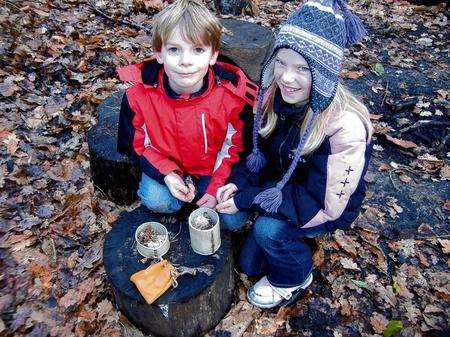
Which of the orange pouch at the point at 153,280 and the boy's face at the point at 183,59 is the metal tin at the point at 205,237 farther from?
the boy's face at the point at 183,59

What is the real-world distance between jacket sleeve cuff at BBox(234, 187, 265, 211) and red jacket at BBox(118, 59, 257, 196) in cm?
24

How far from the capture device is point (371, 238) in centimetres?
385

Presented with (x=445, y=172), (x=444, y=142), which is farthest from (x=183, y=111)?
(x=444, y=142)

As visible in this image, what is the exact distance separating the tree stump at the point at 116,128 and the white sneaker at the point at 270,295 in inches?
58.3

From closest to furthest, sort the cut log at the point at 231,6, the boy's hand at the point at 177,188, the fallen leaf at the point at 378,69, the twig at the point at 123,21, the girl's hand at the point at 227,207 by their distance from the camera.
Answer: the girl's hand at the point at 227,207 → the boy's hand at the point at 177,188 → the fallen leaf at the point at 378,69 → the twig at the point at 123,21 → the cut log at the point at 231,6

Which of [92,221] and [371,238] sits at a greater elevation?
[371,238]

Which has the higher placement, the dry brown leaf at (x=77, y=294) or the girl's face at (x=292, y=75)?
the girl's face at (x=292, y=75)

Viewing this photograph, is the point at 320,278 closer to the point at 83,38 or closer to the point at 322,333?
the point at 322,333

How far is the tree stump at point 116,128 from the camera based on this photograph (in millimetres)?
3656

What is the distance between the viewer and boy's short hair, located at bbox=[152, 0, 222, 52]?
2627mm

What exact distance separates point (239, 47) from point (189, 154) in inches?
61.2

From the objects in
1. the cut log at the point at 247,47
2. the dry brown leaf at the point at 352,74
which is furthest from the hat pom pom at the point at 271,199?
the dry brown leaf at the point at 352,74

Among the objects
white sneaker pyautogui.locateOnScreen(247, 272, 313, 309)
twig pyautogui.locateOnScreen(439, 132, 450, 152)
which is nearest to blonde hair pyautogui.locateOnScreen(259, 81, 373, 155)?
A: white sneaker pyautogui.locateOnScreen(247, 272, 313, 309)

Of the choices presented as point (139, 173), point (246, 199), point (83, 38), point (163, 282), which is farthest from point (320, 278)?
point (83, 38)
